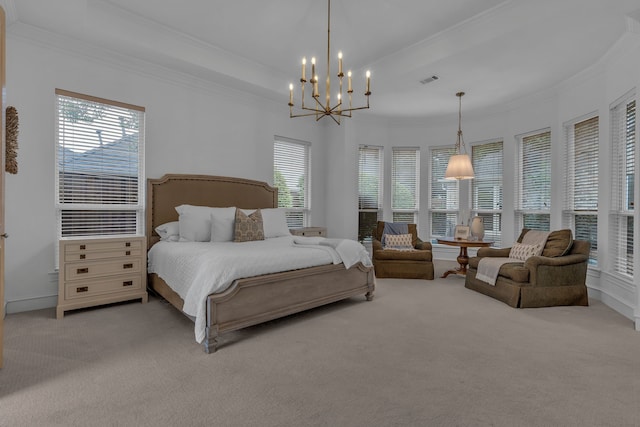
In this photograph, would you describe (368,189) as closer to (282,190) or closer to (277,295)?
(282,190)

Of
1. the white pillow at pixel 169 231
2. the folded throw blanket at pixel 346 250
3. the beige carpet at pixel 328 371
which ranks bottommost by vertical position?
the beige carpet at pixel 328 371

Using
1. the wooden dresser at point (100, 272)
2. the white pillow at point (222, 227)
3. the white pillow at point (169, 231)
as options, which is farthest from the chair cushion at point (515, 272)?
the wooden dresser at point (100, 272)

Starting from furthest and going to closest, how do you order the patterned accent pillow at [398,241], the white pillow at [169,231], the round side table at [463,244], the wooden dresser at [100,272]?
the patterned accent pillow at [398,241] < the round side table at [463,244] < the white pillow at [169,231] < the wooden dresser at [100,272]

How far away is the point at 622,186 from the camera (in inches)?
143

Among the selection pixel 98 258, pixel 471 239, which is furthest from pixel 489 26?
pixel 98 258

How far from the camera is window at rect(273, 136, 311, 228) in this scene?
558 cm

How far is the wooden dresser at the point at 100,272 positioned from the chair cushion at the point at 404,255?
3180 millimetres

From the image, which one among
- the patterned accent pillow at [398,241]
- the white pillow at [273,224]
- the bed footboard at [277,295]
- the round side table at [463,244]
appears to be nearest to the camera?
the bed footboard at [277,295]

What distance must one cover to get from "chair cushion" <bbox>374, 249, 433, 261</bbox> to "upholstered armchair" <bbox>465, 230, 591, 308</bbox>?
45.5 inches

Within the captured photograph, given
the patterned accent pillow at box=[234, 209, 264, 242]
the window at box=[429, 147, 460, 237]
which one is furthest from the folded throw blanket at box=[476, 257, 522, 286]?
the patterned accent pillow at box=[234, 209, 264, 242]

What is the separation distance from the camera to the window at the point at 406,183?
21.6ft

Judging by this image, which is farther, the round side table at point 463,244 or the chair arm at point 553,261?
→ the round side table at point 463,244

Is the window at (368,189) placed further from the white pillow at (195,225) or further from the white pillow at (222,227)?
the white pillow at (195,225)

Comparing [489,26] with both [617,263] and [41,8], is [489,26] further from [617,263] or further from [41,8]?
[41,8]
